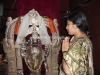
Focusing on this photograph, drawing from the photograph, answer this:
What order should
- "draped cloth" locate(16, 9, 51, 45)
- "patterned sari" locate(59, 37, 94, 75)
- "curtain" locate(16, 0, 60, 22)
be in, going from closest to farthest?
1. "patterned sari" locate(59, 37, 94, 75)
2. "draped cloth" locate(16, 9, 51, 45)
3. "curtain" locate(16, 0, 60, 22)

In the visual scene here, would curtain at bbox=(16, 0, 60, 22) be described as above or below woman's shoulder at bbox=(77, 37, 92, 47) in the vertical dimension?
above

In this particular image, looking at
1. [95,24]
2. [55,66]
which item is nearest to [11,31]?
[55,66]

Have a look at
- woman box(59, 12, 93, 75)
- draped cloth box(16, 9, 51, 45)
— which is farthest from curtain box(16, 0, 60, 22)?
woman box(59, 12, 93, 75)

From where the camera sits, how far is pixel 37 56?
181 cm

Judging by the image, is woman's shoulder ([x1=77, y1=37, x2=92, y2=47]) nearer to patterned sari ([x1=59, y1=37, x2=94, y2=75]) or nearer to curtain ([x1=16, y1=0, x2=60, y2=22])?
patterned sari ([x1=59, y1=37, x2=94, y2=75])

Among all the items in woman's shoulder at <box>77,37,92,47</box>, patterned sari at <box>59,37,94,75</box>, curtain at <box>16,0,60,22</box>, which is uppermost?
curtain at <box>16,0,60,22</box>

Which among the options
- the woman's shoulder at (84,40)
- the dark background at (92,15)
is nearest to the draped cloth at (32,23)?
the dark background at (92,15)

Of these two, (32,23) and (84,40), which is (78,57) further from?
(32,23)

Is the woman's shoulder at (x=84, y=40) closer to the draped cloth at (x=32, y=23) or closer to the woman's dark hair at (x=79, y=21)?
the woman's dark hair at (x=79, y=21)

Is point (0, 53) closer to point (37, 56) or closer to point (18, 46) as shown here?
point (18, 46)

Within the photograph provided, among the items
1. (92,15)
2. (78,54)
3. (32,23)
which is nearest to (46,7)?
(32,23)

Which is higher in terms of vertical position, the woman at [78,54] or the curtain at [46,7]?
the curtain at [46,7]

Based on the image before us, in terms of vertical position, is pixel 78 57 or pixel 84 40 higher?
pixel 84 40

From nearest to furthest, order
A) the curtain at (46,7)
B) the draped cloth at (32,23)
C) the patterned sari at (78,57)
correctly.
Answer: the patterned sari at (78,57), the draped cloth at (32,23), the curtain at (46,7)
